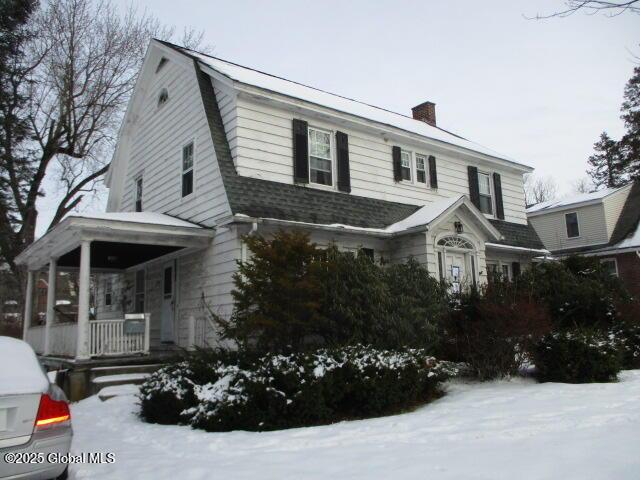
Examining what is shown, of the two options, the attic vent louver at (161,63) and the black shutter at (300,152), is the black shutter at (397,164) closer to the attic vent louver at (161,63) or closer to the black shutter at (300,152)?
the black shutter at (300,152)

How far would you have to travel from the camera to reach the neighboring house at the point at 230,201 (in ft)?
35.5

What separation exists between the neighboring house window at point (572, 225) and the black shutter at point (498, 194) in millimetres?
10800

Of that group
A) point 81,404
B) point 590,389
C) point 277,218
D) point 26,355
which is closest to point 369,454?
point 26,355

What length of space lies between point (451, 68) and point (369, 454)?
932 centimetres

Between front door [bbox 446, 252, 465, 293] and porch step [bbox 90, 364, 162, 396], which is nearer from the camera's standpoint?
porch step [bbox 90, 364, 162, 396]

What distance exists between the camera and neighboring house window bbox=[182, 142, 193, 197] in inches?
494

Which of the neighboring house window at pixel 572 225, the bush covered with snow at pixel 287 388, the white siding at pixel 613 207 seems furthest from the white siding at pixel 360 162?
the neighboring house window at pixel 572 225

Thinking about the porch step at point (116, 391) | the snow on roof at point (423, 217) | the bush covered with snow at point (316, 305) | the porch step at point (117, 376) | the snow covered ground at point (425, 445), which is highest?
the snow on roof at point (423, 217)

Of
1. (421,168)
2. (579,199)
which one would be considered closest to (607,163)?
(579,199)

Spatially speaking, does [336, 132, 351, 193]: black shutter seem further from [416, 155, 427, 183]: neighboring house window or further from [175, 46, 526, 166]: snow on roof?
[416, 155, 427, 183]: neighboring house window

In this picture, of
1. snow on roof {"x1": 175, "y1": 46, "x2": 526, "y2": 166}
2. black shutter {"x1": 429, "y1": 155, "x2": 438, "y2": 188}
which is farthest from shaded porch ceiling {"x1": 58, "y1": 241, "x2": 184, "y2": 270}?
black shutter {"x1": 429, "y1": 155, "x2": 438, "y2": 188}

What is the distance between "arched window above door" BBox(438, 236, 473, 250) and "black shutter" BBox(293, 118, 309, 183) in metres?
3.64

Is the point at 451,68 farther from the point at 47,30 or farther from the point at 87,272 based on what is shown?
the point at 47,30

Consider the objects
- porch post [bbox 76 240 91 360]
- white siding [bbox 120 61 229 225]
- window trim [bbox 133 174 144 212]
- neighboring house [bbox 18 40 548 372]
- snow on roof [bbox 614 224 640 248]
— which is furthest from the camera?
snow on roof [bbox 614 224 640 248]
